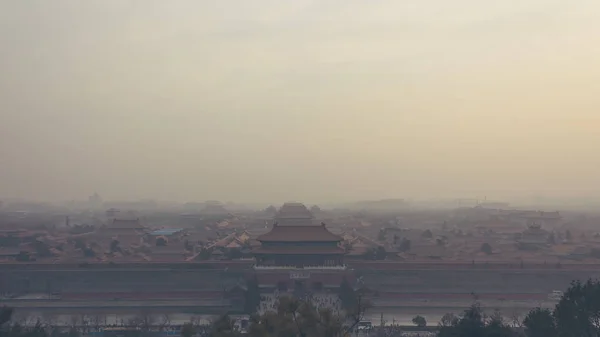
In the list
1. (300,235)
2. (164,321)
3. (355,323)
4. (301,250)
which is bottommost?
(164,321)

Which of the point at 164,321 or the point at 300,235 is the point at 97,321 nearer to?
the point at 164,321

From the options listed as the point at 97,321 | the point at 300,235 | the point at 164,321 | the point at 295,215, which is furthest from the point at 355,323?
the point at 295,215

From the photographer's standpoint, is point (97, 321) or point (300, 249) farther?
point (300, 249)

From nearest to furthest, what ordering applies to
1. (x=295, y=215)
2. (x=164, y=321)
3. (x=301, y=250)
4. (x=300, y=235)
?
(x=164, y=321)
(x=301, y=250)
(x=300, y=235)
(x=295, y=215)

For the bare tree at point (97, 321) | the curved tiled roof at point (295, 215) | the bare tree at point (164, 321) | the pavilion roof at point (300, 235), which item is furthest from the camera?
the curved tiled roof at point (295, 215)

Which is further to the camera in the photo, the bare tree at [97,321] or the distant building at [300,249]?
the distant building at [300,249]

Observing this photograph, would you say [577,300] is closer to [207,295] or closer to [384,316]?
[384,316]

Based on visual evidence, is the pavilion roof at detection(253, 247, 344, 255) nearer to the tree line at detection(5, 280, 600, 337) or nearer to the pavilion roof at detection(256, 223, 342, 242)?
the pavilion roof at detection(256, 223, 342, 242)

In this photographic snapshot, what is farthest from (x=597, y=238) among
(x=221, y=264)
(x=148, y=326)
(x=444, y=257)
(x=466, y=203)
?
(x=466, y=203)

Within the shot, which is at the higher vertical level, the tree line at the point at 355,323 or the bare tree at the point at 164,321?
the tree line at the point at 355,323

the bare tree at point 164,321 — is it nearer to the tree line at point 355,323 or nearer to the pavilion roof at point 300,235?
the tree line at point 355,323

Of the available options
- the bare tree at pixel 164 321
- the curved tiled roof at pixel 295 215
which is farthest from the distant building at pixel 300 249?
the curved tiled roof at pixel 295 215
